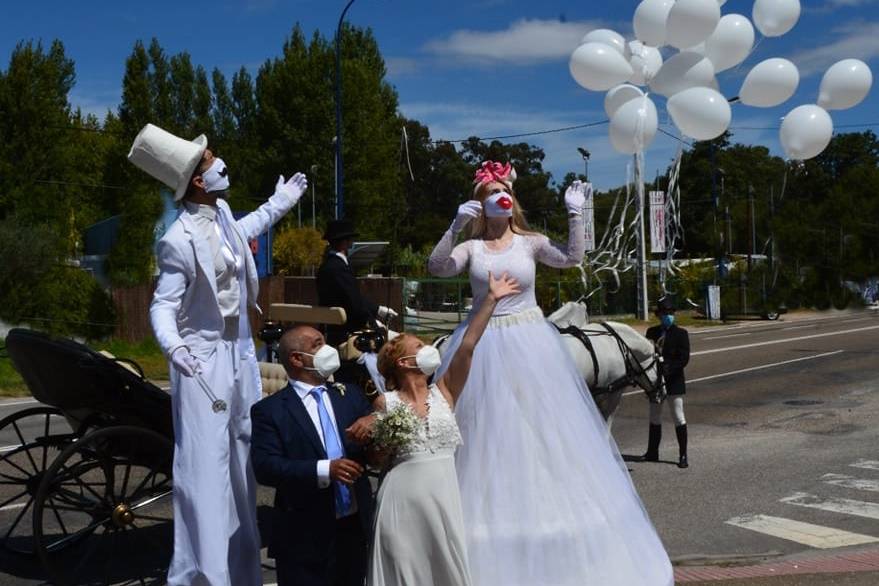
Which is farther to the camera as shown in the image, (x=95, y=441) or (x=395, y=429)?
(x=95, y=441)

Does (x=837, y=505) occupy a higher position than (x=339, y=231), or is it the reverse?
(x=339, y=231)

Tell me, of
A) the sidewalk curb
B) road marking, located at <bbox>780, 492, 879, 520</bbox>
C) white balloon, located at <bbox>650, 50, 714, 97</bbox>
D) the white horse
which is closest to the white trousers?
the sidewalk curb

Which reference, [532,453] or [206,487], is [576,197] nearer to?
[532,453]

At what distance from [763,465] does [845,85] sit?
12.2 ft

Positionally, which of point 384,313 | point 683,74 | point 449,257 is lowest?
point 384,313

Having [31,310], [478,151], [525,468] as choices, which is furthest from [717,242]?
[525,468]

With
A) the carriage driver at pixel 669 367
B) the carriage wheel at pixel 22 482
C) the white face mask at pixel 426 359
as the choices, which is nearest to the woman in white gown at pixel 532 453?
the white face mask at pixel 426 359

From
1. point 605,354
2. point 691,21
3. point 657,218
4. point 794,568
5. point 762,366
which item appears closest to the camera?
point 794,568

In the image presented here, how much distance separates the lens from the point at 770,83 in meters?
7.47

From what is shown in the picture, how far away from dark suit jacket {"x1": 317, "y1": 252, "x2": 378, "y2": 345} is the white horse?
92cm

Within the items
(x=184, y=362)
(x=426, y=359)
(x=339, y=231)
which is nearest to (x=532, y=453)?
(x=426, y=359)

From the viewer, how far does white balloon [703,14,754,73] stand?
7.42m

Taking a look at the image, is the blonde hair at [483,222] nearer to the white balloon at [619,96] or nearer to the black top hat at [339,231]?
the black top hat at [339,231]

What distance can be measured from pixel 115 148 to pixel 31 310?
2432 cm
